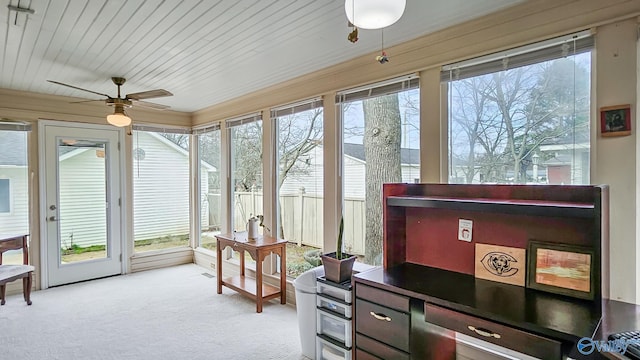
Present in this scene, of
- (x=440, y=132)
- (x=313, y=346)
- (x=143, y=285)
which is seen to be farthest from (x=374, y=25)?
(x=143, y=285)

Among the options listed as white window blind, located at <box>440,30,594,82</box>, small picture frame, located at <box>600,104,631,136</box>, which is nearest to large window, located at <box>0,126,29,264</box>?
white window blind, located at <box>440,30,594,82</box>

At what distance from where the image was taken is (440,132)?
102 inches

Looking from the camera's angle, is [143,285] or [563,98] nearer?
[563,98]

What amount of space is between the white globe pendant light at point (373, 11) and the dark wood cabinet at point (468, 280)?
1.10 m

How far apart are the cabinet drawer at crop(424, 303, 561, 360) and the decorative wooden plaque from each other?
0.49 m

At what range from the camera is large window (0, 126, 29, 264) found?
4254 mm

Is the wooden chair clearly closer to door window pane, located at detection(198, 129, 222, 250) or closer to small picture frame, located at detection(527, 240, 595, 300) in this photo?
door window pane, located at detection(198, 129, 222, 250)

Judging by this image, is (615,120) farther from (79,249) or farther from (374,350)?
(79,249)

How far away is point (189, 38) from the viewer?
2623 mm

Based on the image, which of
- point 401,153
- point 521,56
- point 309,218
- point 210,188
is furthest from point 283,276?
point 521,56

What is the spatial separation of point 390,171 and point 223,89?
2.39 meters

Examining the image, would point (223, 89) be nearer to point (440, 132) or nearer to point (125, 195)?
point (125, 195)

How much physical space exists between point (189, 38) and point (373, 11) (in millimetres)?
1840

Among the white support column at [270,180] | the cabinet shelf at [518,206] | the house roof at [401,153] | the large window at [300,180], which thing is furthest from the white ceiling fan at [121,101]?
the cabinet shelf at [518,206]
